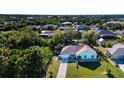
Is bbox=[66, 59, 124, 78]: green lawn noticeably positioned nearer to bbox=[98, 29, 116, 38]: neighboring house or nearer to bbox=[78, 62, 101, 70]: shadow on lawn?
bbox=[78, 62, 101, 70]: shadow on lawn

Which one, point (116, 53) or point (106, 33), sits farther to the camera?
point (106, 33)

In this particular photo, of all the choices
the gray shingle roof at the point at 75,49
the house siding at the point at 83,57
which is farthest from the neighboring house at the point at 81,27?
the house siding at the point at 83,57

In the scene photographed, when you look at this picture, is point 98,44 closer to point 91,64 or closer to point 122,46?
point 122,46

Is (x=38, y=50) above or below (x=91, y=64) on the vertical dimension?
above

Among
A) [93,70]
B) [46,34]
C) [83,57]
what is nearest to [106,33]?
[83,57]

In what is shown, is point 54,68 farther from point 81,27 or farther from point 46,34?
point 81,27

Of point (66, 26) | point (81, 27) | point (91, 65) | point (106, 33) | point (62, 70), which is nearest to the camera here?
point (62, 70)
